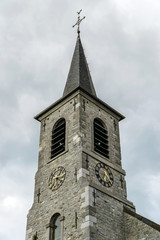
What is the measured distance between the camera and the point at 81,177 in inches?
772

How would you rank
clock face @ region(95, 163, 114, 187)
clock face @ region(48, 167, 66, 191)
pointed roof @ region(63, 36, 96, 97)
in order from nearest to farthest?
clock face @ region(95, 163, 114, 187), clock face @ region(48, 167, 66, 191), pointed roof @ region(63, 36, 96, 97)

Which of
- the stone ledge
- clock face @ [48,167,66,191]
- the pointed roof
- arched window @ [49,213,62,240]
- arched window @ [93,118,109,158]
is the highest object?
the pointed roof

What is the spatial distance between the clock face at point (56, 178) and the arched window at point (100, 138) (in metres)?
2.35

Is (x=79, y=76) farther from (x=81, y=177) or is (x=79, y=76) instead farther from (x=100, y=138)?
(x=81, y=177)

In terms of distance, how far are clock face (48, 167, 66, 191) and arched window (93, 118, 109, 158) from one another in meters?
2.35

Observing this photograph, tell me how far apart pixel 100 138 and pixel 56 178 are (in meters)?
3.72

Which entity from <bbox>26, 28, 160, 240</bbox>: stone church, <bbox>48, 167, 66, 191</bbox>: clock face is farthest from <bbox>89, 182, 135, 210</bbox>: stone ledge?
<bbox>48, 167, 66, 191</bbox>: clock face

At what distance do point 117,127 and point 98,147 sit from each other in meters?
2.93

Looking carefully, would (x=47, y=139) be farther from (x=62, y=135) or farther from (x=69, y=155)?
(x=69, y=155)

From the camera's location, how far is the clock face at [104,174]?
20609 millimetres

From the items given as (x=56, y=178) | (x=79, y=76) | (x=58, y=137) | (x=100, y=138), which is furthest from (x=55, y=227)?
(x=79, y=76)

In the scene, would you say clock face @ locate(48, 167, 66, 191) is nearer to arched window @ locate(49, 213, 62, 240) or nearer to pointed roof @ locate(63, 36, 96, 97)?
arched window @ locate(49, 213, 62, 240)

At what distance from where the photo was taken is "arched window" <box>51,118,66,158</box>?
22.5 metres

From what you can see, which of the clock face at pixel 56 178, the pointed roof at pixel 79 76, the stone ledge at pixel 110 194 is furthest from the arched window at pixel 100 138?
the stone ledge at pixel 110 194
